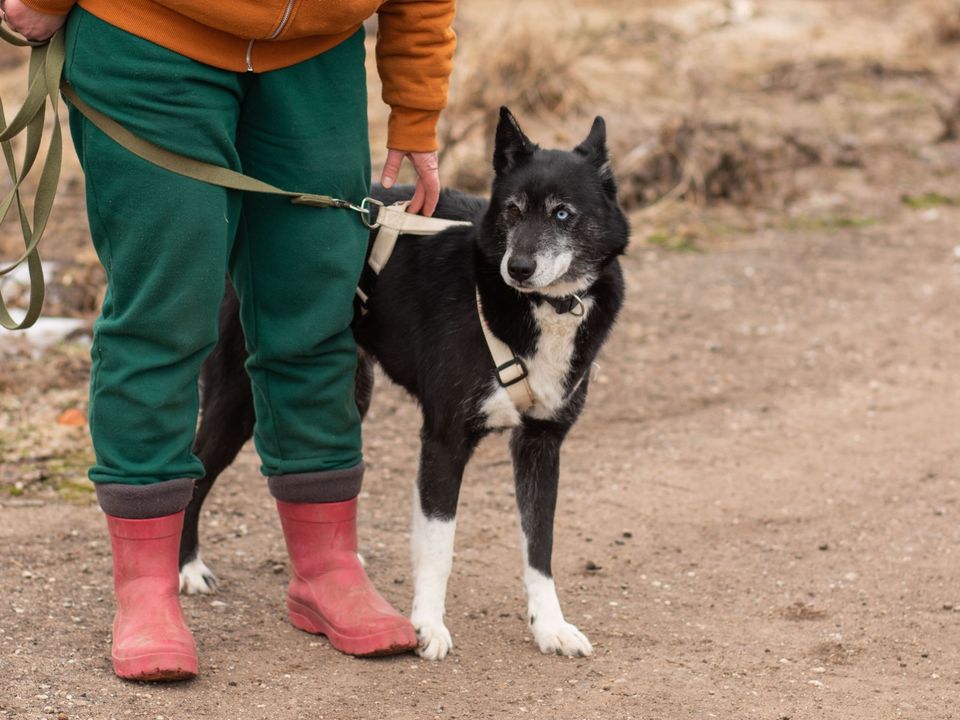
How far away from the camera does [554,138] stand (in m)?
7.71

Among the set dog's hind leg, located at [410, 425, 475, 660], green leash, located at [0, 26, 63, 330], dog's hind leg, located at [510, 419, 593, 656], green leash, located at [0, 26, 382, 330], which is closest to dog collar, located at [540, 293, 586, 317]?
dog's hind leg, located at [510, 419, 593, 656]

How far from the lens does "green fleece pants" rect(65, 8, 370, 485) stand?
2.62 m

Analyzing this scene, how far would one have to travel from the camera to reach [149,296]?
268 centimetres

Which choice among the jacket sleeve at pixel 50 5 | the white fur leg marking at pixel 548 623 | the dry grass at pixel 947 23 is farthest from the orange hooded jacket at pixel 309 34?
the dry grass at pixel 947 23

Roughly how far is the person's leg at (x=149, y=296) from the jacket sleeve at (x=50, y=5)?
0.03 m

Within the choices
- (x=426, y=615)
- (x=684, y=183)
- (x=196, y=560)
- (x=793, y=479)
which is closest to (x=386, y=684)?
(x=426, y=615)

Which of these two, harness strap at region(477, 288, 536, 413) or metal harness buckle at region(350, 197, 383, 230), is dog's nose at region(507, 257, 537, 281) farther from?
metal harness buckle at region(350, 197, 383, 230)

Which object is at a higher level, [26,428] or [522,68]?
[522,68]

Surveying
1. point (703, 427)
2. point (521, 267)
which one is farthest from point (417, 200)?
point (703, 427)

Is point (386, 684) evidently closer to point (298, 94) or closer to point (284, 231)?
point (284, 231)

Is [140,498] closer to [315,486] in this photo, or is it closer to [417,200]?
[315,486]

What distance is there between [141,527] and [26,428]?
80.5 inches

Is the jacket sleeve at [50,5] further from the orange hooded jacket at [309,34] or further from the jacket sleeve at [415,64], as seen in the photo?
the jacket sleeve at [415,64]

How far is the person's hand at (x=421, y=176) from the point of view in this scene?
10.3 feet
